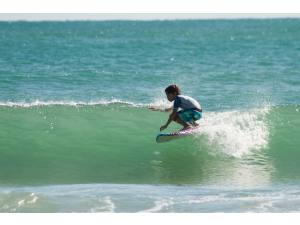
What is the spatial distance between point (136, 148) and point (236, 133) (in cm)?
216

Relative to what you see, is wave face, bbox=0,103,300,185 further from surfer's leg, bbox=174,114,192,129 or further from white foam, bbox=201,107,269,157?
surfer's leg, bbox=174,114,192,129

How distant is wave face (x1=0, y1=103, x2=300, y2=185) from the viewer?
12469mm

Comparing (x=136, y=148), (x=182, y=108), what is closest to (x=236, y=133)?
(x=136, y=148)

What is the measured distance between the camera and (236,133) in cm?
1452

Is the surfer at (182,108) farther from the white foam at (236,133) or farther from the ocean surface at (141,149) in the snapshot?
the white foam at (236,133)

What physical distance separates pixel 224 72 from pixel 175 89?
16895 mm

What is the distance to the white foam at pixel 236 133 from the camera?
1415 centimetres

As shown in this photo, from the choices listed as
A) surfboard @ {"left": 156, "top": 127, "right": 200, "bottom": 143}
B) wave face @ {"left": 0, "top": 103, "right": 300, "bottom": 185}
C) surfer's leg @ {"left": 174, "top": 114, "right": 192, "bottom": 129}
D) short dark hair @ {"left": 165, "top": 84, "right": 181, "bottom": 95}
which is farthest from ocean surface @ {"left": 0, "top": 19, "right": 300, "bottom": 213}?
short dark hair @ {"left": 165, "top": 84, "right": 181, "bottom": 95}

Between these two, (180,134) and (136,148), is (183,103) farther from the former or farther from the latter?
(136,148)

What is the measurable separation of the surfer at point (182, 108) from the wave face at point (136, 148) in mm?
1025

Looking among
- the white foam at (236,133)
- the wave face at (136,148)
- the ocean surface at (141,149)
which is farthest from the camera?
the white foam at (236,133)

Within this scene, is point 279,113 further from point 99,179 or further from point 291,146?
point 99,179

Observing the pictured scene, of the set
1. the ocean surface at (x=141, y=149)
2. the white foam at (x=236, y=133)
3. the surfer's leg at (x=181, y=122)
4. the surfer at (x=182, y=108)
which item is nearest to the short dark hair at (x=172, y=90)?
the surfer at (x=182, y=108)

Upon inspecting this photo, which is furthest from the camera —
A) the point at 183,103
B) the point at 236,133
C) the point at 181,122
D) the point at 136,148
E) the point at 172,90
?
the point at 136,148
